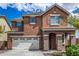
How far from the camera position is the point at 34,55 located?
4.36m

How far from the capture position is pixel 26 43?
4414mm

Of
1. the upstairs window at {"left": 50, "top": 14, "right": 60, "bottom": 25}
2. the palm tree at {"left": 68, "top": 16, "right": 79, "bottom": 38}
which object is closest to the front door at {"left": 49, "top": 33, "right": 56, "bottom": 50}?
the upstairs window at {"left": 50, "top": 14, "right": 60, "bottom": 25}

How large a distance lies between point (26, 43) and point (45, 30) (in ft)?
0.99

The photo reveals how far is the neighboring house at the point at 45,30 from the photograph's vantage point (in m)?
4.36

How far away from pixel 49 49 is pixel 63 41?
212mm

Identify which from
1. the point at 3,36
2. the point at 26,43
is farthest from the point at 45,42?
the point at 3,36

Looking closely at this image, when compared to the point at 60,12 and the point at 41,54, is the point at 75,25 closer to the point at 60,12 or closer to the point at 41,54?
the point at 60,12

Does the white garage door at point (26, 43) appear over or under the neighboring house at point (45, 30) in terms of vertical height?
under

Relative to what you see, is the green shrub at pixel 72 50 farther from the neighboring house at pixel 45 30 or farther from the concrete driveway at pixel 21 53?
the concrete driveway at pixel 21 53

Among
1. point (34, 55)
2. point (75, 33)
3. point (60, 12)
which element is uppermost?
point (60, 12)

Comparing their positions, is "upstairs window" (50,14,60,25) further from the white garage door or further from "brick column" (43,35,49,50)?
the white garage door

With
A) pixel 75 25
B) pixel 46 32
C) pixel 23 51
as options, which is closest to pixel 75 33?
pixel 75 25

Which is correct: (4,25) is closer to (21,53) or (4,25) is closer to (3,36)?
(3,36)

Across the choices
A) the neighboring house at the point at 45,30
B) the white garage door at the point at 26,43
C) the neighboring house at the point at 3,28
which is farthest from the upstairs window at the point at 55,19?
the neighboring house at the point at 3,28
